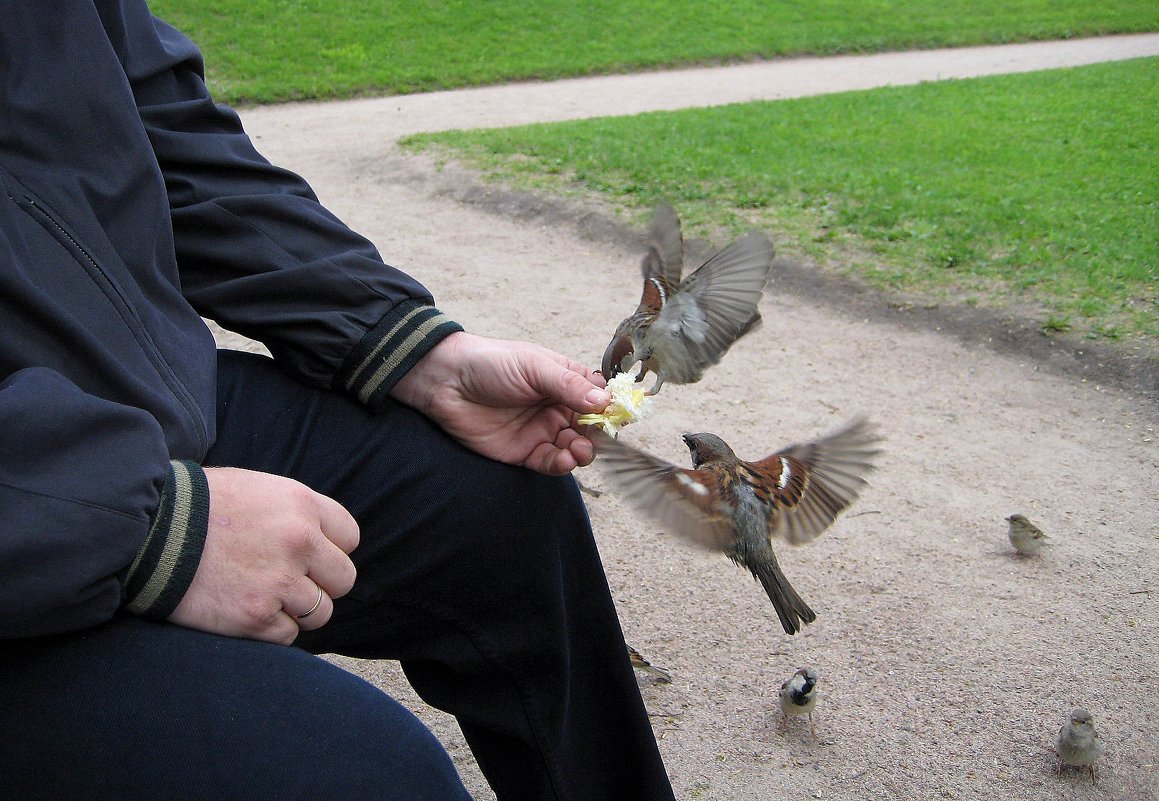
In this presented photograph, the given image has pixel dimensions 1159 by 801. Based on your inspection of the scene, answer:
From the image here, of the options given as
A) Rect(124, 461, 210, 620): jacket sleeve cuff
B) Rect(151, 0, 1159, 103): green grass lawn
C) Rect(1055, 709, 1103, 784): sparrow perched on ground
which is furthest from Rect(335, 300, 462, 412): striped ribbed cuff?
Rect(151, 0, 1159, 103): green grass lawn

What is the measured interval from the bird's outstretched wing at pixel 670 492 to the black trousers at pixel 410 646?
0.72 feet

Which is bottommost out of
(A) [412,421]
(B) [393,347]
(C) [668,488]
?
(C) [668,488]

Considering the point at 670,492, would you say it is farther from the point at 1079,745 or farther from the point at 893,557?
the point at 893,557

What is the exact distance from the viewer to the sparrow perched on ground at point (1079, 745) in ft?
9.64

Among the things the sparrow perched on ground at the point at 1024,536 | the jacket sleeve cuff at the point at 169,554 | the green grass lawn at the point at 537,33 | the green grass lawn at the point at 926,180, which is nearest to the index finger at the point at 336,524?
the jacket sleeve cuff at the point at 169,554

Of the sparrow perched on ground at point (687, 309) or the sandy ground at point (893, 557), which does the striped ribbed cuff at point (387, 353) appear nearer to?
the sparrow perched on ground at point (687, 309)

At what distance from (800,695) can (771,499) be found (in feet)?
2.89

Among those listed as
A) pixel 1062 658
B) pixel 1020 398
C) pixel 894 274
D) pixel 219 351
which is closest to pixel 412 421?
A: pixel 219 351

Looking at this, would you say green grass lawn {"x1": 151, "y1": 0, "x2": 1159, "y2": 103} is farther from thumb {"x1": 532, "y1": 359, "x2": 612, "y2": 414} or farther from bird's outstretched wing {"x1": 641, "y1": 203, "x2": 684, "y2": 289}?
thumb {"x1": 532, "y1": 359, "x2": 612, "y2": 414}

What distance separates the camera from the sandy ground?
3.10m

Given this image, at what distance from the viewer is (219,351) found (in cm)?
203

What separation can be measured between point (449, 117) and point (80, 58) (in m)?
10.5

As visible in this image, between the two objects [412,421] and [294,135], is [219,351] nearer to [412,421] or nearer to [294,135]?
[412,421]

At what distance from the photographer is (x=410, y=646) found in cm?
189
